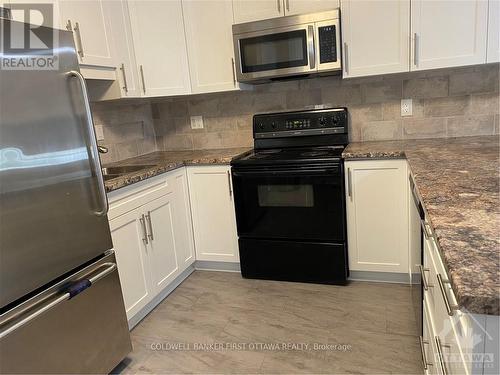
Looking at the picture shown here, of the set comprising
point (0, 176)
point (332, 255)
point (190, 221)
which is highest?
point (0, 176)

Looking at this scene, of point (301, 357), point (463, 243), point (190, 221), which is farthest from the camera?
point (190, 221)

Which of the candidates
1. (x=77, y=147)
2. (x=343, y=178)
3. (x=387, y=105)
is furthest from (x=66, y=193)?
(x=387, y=105)

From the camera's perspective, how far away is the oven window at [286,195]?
241 cm

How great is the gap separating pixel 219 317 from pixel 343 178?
1150 mm

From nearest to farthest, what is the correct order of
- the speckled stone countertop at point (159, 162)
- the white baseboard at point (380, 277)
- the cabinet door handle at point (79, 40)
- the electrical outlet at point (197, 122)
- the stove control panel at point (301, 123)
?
the speckled stone countertop at point (159, 162), the cabinet door handle at point (79, 40), the white baseboard at point (380, 277), the stove control panel at point (301, 123), the electrical outlet at point (197, 122)

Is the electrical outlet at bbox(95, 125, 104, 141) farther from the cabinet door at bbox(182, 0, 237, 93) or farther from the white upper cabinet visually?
the white upper cabinet

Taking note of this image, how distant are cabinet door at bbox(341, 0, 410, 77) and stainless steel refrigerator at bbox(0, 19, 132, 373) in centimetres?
164

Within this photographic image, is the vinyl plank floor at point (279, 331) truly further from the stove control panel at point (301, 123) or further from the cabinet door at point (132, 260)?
the stove control panel at point (301, 123)

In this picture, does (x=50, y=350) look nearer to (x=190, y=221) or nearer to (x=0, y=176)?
(x=0, y=176)

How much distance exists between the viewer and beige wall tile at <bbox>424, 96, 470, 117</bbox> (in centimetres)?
254

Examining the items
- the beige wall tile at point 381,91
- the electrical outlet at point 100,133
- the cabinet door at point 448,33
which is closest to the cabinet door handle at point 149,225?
the electrical outlet at point 100,133

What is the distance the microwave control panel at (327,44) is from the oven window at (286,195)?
2.69ft

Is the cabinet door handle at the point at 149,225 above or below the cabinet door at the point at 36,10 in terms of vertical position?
below

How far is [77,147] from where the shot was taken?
1515mm
